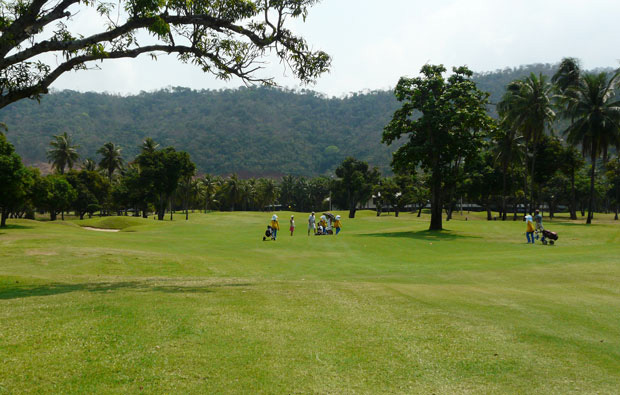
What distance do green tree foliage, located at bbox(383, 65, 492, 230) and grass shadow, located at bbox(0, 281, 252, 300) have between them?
108 feet

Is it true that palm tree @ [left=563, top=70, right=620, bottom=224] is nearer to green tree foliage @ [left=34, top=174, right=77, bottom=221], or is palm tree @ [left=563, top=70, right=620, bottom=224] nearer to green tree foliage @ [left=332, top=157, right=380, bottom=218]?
green tree foliage @ [left=332, top=157, right=380, bottom=218]

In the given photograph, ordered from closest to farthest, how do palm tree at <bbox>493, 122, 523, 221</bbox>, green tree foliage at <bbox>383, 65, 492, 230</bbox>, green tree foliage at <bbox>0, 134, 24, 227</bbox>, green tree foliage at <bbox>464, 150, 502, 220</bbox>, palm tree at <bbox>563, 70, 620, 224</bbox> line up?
green tree foliage at <bbox>383, 65, 492, 230</bbox>
green tree foliage at <bbox>0, 134, 24, 227</bbox>
palm tree at <bbox>563, 70, 620, 224</bbox>
palm tree at <bbox>493, 122, 523, 221</bbox>
green tree foliage at <bbox>464, 150, 502, 220</bbox>

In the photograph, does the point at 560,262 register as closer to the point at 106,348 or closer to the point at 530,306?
the point at 530,306

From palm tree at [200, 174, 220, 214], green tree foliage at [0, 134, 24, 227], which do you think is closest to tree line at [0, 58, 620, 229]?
green tree foliage at [0, 134, 24, 227]

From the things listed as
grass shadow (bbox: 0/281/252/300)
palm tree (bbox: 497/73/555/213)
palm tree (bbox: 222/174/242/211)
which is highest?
palm tree (bbox: 497/73/555/213)

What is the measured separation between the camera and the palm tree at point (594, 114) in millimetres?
54344

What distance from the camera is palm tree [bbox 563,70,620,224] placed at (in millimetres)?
54344

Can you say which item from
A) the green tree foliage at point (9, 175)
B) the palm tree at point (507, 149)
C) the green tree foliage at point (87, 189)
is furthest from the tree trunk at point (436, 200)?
the green tree foliage at point (87, 189)

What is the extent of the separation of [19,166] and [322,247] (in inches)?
1523

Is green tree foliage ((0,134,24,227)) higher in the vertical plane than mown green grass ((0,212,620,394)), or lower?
higher

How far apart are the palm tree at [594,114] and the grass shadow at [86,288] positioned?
55592 millimetres

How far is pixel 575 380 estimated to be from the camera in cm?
634

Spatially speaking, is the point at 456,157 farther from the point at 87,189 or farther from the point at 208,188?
the point at 208,188

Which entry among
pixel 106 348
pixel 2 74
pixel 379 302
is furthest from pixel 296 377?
pixel 2 74
